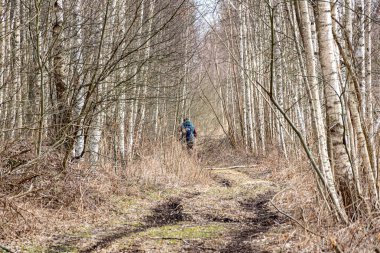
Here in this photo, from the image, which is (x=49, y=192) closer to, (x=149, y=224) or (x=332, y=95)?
(x=149, y=224)

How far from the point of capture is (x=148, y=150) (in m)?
12.3

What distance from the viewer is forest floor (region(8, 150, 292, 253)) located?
5051 mm

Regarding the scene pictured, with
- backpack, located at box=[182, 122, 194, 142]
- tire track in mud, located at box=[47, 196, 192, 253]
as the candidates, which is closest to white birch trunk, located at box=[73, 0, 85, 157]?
tire track in mud, located at box=[47, 196, 192, 253]

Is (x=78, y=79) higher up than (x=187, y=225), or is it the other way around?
(x=78, y=79)

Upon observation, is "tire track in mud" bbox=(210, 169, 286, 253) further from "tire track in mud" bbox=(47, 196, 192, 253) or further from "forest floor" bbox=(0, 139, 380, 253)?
"tire track in mud" bbox=(47, 196, 192, 253)

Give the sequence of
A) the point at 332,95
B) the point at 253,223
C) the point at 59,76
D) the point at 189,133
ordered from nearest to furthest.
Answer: the point at 332,95, the point at 253,223, the point at 59,76, the point at 189,133

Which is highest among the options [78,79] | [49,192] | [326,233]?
[78,79]

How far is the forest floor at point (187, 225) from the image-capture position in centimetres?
505

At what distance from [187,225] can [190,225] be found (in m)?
0.04

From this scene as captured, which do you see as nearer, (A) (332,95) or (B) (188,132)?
(A) (332,95)

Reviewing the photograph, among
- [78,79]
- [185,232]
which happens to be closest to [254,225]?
[185,232]

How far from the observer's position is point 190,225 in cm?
638

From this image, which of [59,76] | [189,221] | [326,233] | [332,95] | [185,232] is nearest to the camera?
[326,233]

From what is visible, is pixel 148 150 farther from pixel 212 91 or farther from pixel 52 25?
pixel 212 91
